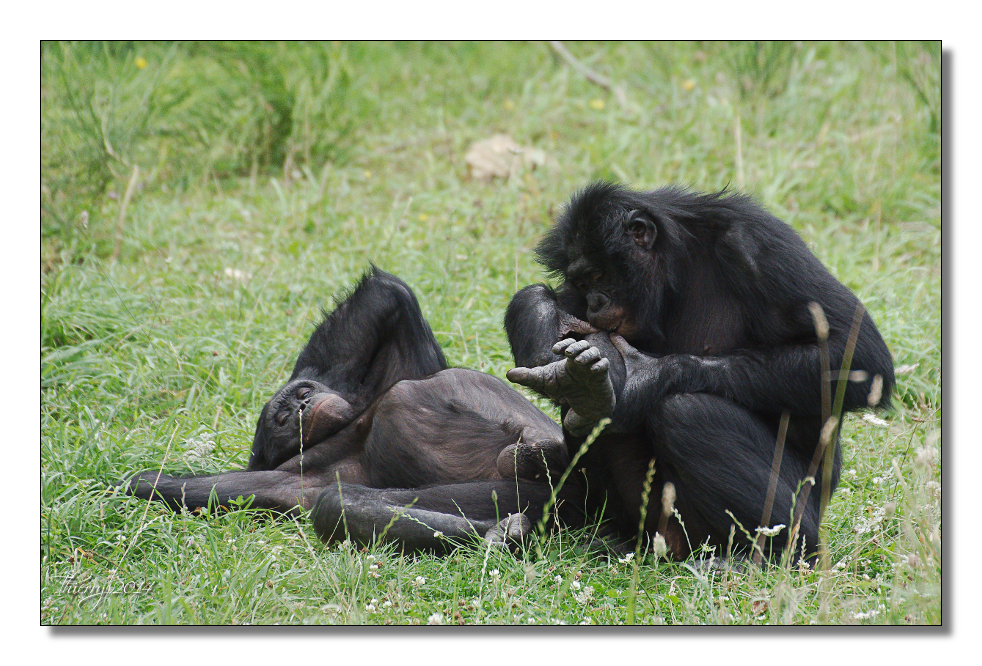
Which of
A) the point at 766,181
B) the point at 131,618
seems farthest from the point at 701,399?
the point at 766,181

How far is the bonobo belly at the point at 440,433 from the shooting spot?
13.4 ft

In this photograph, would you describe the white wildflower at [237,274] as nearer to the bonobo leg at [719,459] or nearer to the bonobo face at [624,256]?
the bonobo face at [624,256]

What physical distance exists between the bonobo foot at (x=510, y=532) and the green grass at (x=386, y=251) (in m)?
0.11

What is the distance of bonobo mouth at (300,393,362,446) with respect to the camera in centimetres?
436

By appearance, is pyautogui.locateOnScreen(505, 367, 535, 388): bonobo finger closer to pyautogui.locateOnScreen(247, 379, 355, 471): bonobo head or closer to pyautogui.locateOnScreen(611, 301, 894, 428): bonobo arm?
pyautogui.locateOnScreen(611, 301, 894, 428): bonobo arm

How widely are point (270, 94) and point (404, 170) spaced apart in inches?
54.0

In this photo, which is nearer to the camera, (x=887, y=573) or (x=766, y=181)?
(x=887, y=573)

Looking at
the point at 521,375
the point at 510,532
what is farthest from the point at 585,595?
the point at 521,375

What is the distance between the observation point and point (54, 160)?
291 inches

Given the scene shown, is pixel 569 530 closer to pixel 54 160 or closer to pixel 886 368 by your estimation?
pixel 886 368

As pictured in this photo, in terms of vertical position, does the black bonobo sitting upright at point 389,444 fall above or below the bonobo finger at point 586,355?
below

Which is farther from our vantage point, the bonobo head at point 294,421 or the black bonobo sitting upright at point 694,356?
the bonobo head at point 294,421

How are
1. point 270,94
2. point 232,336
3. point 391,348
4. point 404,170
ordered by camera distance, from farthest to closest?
point 404,170
point 270,94
point 232,336
point 391,348

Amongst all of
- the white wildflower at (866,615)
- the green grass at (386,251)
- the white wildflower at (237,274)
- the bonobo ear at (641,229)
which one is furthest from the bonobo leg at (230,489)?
the white wildflower at (237,274)
